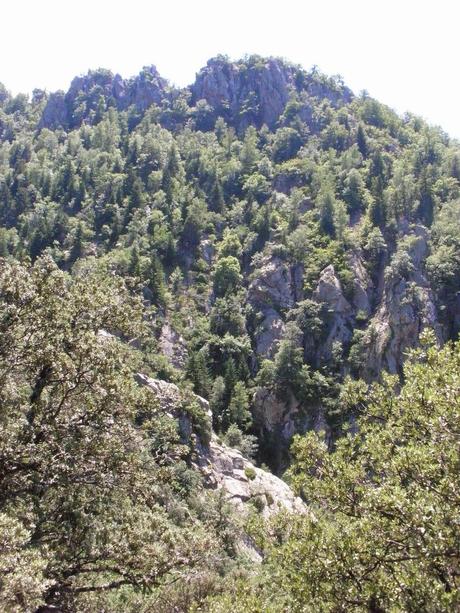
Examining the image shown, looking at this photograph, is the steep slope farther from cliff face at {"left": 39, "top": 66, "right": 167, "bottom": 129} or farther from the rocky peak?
cliff face at {"left": 39, "top": 66, "right": 167, "bottom": 129}

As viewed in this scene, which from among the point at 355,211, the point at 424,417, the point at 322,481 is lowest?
the point at 322,481

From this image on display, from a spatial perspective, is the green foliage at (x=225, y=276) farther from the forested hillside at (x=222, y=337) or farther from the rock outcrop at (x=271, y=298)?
the rock outcrop at (x=271, y=298)

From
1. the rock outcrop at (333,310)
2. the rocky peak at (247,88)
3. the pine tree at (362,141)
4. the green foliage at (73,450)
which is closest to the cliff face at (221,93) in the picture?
the rocky peak at (247,88)

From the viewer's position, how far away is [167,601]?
65.3ft

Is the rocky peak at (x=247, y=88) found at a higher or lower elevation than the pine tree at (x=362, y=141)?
higher

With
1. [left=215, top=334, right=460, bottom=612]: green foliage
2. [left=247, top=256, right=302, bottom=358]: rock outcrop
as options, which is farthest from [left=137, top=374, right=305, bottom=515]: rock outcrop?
[left=215, top=334, right=460, bottom=612]: green foliage

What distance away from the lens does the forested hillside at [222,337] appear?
1088cm

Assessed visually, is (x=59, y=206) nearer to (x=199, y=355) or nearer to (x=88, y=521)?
(x=199, y=355)

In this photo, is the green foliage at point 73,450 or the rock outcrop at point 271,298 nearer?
the green foliage at point 73,450

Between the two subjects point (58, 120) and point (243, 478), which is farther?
point (58, 120)

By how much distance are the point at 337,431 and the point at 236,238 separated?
162 feet

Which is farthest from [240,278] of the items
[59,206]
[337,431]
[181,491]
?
[181,491]

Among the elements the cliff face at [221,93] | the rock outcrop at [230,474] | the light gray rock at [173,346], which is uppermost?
the cliff face at [221,93]

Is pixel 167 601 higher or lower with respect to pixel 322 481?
lower
